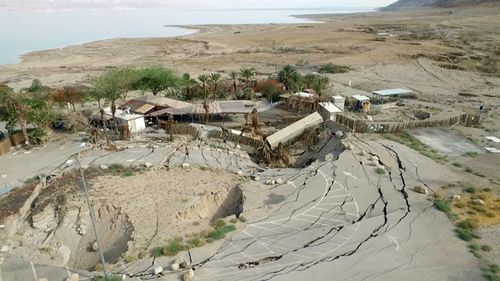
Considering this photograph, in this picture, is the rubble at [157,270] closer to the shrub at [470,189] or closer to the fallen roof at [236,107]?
the shrub at [470,189]

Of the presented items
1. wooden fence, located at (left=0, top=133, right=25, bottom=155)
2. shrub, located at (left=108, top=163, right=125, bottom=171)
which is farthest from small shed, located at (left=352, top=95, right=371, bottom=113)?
wooden fence, located at (left=0, top=133, right=25, bottom=155)

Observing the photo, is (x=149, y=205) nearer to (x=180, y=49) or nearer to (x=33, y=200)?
(x=33, y=200)

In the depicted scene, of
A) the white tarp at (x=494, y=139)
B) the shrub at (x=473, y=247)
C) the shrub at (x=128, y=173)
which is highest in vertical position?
the shrub at (x=473, y=247)

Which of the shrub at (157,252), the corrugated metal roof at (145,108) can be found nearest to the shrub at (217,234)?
the shrub at (157,252)

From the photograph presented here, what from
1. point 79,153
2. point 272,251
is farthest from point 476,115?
point 79,153

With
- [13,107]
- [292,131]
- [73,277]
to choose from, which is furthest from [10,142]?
[292,131]

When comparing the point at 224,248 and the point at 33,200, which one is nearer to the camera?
the point at 224,248

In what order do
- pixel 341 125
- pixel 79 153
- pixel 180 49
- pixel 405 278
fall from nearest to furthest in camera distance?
pixel 405 278 → pixel 79 153 → pixel 341 125 → pixel 180 49
